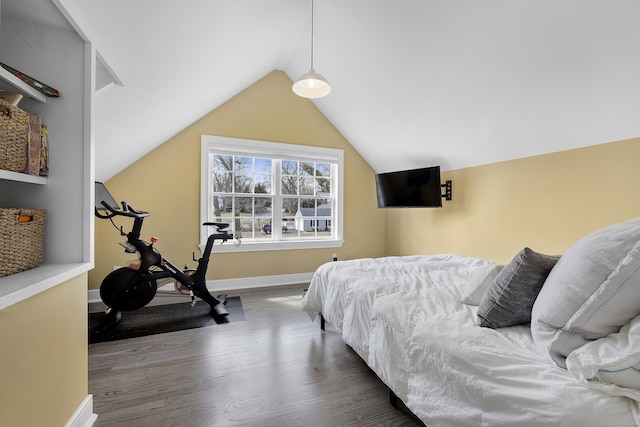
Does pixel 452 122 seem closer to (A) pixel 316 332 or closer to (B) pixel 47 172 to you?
(A) pixel 316 332

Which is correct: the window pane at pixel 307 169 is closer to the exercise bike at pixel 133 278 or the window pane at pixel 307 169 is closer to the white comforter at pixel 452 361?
the exercise bike at pixel 133 278

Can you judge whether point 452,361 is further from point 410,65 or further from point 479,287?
point 410,65

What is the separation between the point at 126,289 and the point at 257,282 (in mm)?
1667

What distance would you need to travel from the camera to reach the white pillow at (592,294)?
2.85ft

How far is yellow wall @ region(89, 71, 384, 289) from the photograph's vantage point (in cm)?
338

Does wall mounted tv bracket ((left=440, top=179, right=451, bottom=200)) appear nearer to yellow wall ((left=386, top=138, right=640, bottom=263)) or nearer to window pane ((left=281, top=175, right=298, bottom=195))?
yellow wall ((left=386, top=138, right=640, bottom=263))

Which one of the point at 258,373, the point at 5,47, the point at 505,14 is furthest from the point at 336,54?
the point at 258,373

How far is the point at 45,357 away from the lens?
114cm

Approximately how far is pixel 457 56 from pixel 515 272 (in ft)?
6.47

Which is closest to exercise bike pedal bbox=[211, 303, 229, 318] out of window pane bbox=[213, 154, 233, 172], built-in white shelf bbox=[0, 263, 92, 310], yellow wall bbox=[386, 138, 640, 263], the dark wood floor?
the dark wood floor

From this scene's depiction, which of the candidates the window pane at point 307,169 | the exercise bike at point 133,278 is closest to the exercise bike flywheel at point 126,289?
the exercise bike at point 133,278

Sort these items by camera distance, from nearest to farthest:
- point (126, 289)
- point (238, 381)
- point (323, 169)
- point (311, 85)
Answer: point (238, 381), point (311, 85), point (126, 289), point (323, 169)

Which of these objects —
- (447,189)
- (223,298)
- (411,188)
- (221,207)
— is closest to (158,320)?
(223,298)

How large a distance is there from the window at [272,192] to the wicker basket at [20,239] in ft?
8.01
